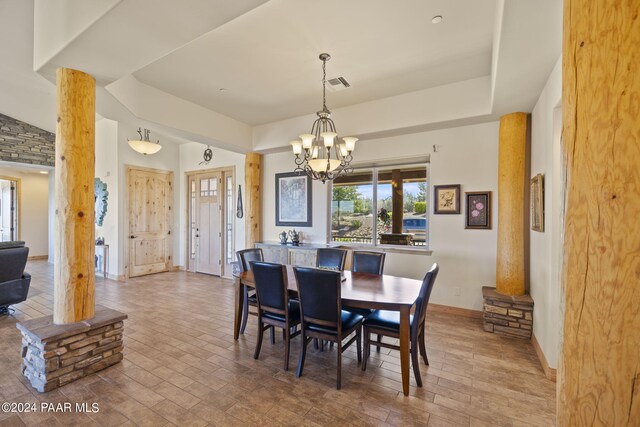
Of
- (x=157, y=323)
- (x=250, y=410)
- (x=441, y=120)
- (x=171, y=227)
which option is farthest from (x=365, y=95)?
(x=171, y=227)

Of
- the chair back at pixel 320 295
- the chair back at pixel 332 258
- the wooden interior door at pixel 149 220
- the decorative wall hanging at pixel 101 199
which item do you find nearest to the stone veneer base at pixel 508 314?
the chair back at pixel 332 258

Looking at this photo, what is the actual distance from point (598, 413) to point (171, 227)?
24.8 feet

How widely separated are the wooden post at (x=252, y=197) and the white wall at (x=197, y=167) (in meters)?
0.40

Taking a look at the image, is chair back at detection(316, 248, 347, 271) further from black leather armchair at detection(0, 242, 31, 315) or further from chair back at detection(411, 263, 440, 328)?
black leather armchair at detection(0, 242, 31, 315)

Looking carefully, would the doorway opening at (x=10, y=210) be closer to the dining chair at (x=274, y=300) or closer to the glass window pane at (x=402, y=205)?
the dining chair at (x=274, y=300)

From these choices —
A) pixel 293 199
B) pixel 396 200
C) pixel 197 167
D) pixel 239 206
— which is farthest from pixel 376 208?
pixel 197 167

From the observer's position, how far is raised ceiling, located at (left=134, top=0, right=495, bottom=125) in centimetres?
243

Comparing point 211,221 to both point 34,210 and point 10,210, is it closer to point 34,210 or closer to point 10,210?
point 34,210

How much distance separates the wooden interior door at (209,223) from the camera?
21.3 ft

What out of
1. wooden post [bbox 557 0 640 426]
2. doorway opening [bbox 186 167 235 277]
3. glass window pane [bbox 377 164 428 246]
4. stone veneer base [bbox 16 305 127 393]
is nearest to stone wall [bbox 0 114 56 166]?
doorway opening [bbox 186 167 235 277]

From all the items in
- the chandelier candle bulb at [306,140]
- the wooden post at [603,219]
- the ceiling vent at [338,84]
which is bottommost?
the wooden post at [603,219]

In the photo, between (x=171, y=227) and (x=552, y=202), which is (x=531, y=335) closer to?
(x=552, y=202)

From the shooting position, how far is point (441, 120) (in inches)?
149

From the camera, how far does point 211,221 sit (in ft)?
21.8
